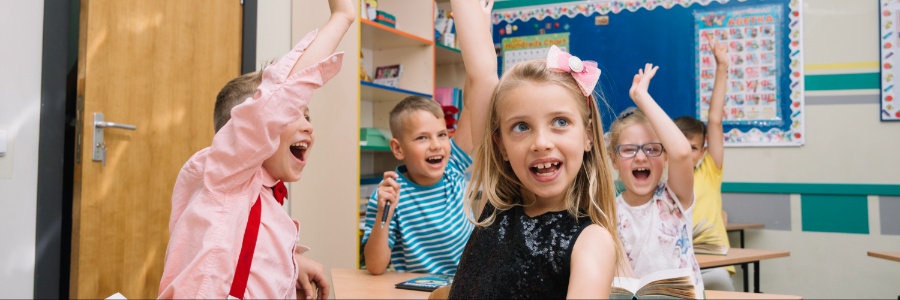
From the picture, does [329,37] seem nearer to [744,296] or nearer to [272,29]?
[744,296]

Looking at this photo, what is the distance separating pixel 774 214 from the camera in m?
3.79

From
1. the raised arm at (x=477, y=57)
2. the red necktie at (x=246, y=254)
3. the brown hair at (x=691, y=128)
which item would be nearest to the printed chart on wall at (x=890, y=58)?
the brown hair at (x=691, y=128)

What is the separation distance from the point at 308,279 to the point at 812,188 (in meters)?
3.27

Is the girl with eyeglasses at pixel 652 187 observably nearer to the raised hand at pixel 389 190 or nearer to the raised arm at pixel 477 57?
the raised hand at pixel 389 190

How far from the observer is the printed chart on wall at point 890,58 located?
11.4 ft

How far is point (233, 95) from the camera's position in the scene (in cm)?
135

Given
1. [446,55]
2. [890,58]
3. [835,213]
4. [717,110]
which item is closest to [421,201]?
[717,110]

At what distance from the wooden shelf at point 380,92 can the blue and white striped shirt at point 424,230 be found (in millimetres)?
1194

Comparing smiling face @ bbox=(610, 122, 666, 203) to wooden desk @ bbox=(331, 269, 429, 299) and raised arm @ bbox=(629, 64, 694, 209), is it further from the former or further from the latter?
wooden desk @ bbox=(331, 269, 429, 299)

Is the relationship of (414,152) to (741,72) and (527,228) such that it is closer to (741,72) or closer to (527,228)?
(527,228)

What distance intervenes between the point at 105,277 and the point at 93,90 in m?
0.65

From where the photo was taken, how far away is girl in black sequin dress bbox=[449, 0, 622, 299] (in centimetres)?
92

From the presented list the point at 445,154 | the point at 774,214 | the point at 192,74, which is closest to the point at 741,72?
the point at 774,214

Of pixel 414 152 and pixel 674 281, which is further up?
pixel 414 152
